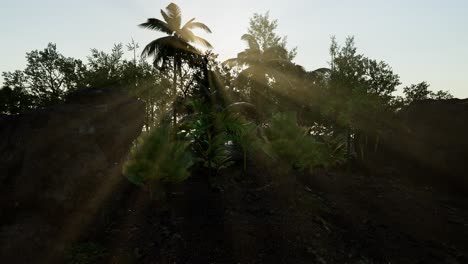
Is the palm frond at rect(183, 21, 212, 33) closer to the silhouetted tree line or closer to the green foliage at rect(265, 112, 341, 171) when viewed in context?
the silhouetted tree line

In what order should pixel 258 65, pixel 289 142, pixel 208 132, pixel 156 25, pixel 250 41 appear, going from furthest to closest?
1. pixel 250 41
2. pixel 258 65
3. pixel 156 25
4. pixel 289 142
5. pixel 208 132

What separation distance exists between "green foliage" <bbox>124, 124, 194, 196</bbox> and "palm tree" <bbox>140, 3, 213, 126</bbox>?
11868 mm

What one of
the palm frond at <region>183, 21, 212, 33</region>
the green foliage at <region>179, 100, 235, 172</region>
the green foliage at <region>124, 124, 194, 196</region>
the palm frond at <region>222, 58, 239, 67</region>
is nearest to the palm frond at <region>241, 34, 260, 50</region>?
the palm frond at <region>222, 58, 239, 67</region>

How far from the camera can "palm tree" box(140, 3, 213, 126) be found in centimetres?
1888

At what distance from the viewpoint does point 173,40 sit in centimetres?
1898

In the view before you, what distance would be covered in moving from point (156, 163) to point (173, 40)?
14.3 metres

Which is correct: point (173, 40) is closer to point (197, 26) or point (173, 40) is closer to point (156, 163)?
point (197, 26)

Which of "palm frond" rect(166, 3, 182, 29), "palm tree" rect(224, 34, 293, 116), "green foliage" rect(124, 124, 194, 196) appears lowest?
"green foliage" rect(124, 124, 194, 196)

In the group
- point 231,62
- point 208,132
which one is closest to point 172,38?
point 231,62

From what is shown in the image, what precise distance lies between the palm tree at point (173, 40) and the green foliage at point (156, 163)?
467 inches

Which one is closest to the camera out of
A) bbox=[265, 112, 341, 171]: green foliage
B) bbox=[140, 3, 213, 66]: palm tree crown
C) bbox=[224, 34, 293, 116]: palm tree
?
bbox=[265, 112, 341, 171]: green foliage

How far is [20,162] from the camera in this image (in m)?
6.48

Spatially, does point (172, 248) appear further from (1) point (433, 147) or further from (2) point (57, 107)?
(1) point (433, 147)

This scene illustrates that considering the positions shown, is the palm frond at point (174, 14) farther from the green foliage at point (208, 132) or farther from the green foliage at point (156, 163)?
the green foliage at point (156, 163)
